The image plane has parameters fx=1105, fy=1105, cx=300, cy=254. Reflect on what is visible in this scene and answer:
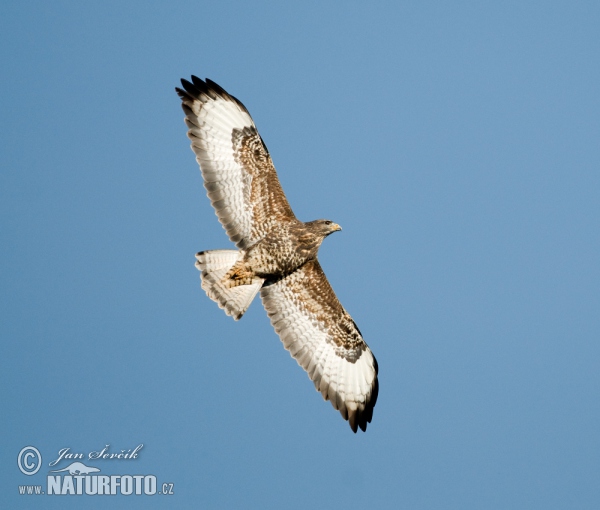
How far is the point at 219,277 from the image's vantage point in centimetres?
1498

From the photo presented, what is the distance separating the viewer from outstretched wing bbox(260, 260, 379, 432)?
15.7 metres

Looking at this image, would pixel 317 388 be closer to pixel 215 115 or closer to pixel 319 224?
pixel 319 224

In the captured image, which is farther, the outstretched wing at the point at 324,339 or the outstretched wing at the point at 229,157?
the outstretched wing at the point at 324,339

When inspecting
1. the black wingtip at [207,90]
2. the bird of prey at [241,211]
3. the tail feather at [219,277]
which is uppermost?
the black wingtip at [207,90]

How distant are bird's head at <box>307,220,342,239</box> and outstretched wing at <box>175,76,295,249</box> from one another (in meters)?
0.56

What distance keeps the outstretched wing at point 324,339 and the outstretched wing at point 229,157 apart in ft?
3.78

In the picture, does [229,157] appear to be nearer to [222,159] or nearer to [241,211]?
[222,159]

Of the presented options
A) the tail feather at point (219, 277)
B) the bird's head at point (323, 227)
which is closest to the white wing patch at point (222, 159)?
the tail feather at point (219, 277)

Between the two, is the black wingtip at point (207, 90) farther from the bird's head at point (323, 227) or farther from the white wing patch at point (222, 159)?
the bird's head at point (323, 227)

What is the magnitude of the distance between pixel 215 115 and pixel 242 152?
63 cm

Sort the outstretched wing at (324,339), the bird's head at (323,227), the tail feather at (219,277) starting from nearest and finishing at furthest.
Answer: the tail feather at (219,277) → the bird's head at (323,227) → the outstretched wing at (324,339)

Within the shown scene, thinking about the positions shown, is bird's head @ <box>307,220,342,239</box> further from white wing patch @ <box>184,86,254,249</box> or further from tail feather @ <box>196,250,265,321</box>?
tail feather @ <box>196,250,265,321</box>

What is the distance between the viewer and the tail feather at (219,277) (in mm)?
14930

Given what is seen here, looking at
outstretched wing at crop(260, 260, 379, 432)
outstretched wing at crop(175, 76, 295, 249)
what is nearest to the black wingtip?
outstretched wing at crop(175, 76, 295, 249)
